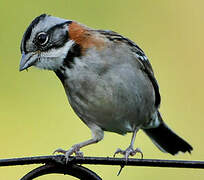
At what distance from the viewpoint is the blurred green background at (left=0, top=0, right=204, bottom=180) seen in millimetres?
6762

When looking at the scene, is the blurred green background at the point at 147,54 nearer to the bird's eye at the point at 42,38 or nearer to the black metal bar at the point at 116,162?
the bird's eye at the point at 42,38

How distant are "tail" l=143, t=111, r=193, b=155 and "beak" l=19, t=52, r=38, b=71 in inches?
80.7

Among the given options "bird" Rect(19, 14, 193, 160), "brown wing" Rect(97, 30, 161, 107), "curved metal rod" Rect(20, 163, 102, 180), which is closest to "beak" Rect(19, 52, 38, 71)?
"bird" Rect(19, 14, 193, 160)

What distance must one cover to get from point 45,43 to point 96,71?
531 millimetres

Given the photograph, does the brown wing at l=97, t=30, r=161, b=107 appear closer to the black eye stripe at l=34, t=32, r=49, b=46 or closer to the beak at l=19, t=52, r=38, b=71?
the black eye stripe at l=34, t=32, r=49, b=46

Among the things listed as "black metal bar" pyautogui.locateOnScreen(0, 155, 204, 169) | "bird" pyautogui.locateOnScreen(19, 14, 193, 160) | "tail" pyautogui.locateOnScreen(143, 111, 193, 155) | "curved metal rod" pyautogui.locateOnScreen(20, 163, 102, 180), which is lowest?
"curved metal rod" pyautogui.locateOnScreen(20, 163, 102, 180)

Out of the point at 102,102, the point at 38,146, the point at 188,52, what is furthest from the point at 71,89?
the point at 188,52

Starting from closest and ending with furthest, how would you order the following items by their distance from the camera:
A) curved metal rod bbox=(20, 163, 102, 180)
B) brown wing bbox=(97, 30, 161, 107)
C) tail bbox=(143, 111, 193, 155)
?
curved metal rod bbox=(20, 163, 102, 180)
brown wing bbox=(97, 30, 161, 107)
tail bbox=(143, 111, 193, 155)

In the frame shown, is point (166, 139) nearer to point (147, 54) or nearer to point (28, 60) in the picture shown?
Result: point (147, 54)

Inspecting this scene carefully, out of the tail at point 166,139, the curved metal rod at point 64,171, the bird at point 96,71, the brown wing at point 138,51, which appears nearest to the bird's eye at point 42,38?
the bird at point 96,71

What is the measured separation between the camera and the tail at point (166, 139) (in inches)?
268

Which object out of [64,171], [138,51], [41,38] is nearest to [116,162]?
[64,171]

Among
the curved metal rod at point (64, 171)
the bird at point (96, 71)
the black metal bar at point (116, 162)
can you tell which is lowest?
the curved metal rod at point (64, 171)

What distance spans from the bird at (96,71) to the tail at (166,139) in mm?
698
